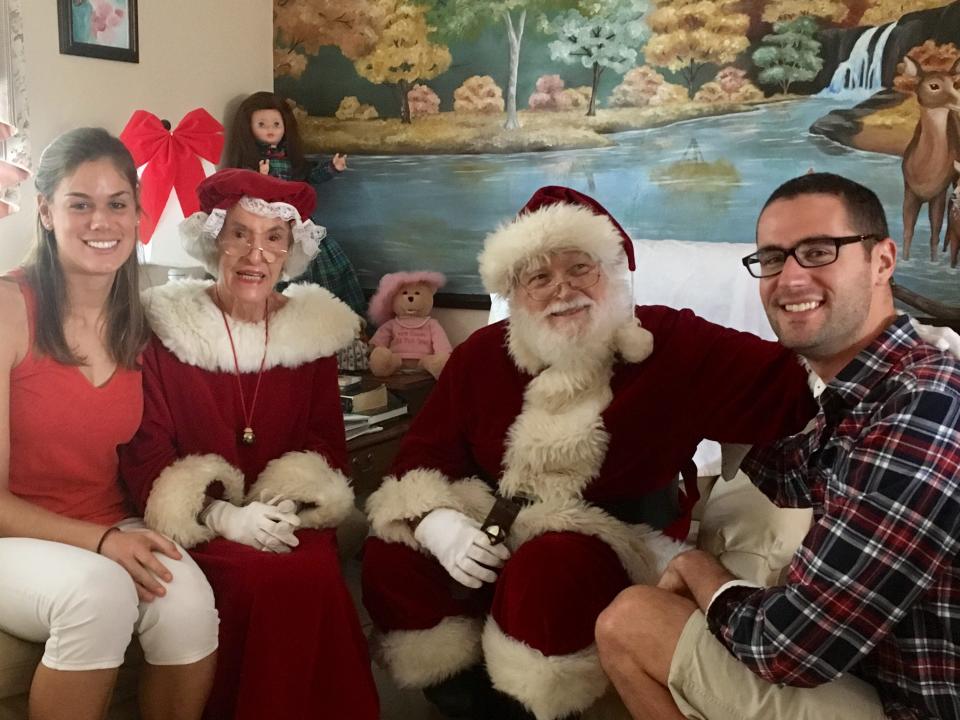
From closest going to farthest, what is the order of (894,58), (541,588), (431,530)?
(541,588), (431,530), (894,58)

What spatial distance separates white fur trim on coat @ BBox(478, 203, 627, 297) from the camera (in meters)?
1.84

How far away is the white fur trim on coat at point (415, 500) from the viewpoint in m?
1.85

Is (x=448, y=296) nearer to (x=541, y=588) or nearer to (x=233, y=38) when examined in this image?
(x=233, y=38)

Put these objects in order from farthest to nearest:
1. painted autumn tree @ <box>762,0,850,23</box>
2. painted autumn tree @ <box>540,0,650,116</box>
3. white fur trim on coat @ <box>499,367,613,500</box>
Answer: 1. painted autumn tree @ <box>540,0,650,116</box>
2. painted autumn tree @ <box>762,0,850,23</box>
3. white fur trim on coat @ <box>499,367,613,500</box>

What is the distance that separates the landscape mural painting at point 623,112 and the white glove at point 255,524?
1.46m

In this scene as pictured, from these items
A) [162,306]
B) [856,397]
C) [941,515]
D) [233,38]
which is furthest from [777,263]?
[233,38]

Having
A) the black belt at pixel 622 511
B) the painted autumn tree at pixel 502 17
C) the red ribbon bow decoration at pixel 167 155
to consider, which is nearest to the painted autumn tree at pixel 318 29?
the painted autumn tree at pixel 502 17

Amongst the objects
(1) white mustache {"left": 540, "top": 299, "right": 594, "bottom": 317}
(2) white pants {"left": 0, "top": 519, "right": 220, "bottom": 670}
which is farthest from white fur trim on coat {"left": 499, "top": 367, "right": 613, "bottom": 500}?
(2) white pants {"left": 0, "top": 519, "right": 220, "bottom": 670}

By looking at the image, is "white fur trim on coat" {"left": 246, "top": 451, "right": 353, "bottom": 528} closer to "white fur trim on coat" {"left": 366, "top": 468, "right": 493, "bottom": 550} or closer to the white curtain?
"white fur trim on coat" {"left": 366, "top": 468, "right": 493, "bottom": 550}

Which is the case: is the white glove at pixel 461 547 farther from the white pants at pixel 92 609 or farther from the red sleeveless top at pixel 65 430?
the red sleeveless top at pixel 65 430

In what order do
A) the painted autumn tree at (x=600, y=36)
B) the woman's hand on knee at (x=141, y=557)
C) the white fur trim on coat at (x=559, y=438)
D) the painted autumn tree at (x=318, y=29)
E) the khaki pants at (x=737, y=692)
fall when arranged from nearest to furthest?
the khaki pants at (x=737, y=692) → the woman's hand on knee at (x=141, y=557) → the white fur trim on coat at (x=559, y=438) → the painted autumn tree at (x=600, y=36) → the painted autumn tree at (x=318, y=29)

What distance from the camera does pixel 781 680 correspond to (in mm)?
1267

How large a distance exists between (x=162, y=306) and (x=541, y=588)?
98 cm

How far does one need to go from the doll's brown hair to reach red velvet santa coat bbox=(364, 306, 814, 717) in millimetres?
1479
